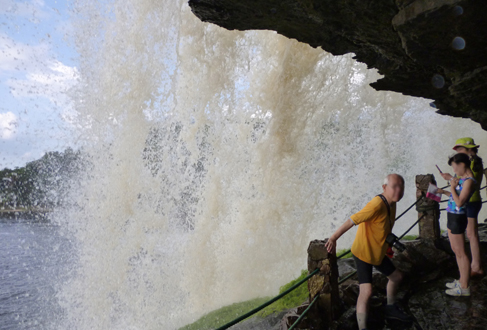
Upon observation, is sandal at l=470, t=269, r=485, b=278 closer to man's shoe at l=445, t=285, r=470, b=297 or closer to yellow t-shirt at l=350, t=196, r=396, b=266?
man's shoe at l=445, t=285, r=470, b=297

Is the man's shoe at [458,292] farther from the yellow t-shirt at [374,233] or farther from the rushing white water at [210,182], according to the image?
the rushing white water at [210,182]

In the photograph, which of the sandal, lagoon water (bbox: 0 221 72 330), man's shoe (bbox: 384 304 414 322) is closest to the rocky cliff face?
the sandal

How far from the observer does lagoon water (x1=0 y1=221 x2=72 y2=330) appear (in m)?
16.0

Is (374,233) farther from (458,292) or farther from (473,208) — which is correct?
(473,208)

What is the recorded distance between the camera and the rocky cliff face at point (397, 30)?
3.10 m

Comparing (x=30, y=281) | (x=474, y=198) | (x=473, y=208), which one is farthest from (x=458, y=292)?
(x=30, y=281)

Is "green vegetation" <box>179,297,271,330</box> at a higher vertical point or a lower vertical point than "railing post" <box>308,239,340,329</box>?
lower

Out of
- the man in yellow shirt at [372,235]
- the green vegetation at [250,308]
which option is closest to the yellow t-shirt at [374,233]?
the man in yellow shirt at [372,235]

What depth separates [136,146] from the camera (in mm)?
12078

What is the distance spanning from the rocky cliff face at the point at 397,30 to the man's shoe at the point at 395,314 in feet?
9.36

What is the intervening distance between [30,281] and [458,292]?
2684 cm

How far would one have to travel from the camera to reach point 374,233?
3.20 metres

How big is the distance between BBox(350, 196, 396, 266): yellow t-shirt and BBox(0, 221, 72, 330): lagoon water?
1432 centimetres

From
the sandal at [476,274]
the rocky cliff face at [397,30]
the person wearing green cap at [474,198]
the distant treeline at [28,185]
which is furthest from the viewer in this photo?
the distant treeline at [28,185]
